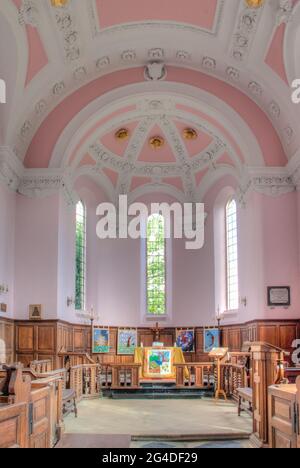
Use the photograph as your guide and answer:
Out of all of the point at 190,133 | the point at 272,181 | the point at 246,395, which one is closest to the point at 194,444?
the point at 246,395

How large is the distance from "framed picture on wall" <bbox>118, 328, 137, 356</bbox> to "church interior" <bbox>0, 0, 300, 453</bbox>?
0.05 m

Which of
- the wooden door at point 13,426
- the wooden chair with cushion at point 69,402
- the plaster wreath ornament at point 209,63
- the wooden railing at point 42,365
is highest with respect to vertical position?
the plaster wreath ornament at point 209,63

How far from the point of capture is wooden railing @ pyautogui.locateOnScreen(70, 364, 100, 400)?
1398 cm

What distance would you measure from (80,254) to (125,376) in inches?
201

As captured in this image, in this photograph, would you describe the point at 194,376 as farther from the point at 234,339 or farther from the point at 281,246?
the point at 281,246

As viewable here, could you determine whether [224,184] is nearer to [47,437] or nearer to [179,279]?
[179,279]

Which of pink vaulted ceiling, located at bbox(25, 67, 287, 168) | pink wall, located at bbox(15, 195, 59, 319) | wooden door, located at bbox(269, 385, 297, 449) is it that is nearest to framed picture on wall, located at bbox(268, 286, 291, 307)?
pink vaulted ceiling, located at bbox(25, 67, 287, 168)

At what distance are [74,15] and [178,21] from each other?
2.36 m

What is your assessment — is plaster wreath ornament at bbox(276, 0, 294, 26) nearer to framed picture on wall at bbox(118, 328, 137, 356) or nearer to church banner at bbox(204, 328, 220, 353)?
church banner at bbox(204, 328, 220, 353)

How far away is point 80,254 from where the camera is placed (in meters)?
19.4

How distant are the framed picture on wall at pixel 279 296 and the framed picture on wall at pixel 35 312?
575cm

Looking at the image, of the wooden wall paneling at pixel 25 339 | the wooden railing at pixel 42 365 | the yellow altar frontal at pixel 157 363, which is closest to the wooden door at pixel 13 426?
the wooden railing at pixel 42 365

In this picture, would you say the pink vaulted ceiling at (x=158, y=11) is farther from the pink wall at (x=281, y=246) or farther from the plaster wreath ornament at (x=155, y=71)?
the pink wall at (x=281, y=246)

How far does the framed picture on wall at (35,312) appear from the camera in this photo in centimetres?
1498
